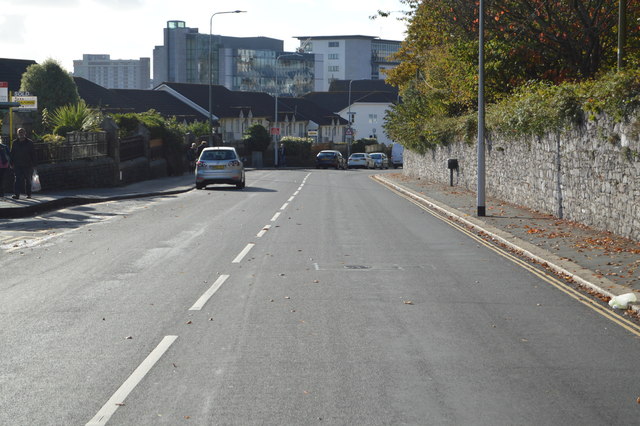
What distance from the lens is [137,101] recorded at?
9262cm

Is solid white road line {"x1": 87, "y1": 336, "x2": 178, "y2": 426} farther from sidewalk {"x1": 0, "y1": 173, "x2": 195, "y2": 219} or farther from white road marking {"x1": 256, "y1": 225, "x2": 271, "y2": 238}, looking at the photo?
A: sidewalk {"x1": 0, "y1": 173, "x2": 195, "y2": 219}

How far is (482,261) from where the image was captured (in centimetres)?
1338

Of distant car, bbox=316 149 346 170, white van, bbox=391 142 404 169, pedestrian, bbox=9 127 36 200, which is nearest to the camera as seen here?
pedestrian, bbox=9 127 36 200

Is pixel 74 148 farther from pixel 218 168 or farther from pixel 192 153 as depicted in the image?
pixel 192 153

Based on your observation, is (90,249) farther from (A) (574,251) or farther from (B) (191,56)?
(B) (191,56)

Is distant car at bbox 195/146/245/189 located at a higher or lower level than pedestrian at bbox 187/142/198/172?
lower

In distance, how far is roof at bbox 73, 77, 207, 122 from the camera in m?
80.0

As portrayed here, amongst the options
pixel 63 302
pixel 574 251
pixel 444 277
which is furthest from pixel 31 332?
pixel 574 251

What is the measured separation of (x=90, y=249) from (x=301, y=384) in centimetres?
923

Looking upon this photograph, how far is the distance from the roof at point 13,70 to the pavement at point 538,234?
37513mm

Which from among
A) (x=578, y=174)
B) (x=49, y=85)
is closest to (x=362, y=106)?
(x=49, y=85)

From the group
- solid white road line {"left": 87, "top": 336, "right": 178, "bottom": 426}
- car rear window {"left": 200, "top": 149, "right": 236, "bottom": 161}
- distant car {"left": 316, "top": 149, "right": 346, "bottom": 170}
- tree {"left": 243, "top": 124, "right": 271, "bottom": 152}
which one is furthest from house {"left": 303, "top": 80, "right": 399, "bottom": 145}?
solid white road line {"left": 87, "top": 336, "right": 178, "bottom": 426}

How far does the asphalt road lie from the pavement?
0.64 m

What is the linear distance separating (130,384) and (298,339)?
1.93m
